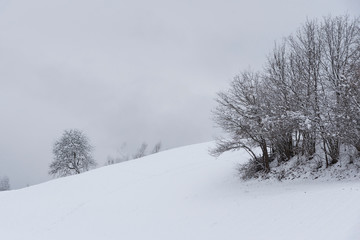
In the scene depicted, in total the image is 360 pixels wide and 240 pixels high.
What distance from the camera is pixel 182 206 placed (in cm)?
1669

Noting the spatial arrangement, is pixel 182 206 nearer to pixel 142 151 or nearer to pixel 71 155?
pixel 71 155

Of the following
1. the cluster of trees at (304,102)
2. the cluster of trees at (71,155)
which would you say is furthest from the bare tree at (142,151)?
the cluster of trees at (304,102)

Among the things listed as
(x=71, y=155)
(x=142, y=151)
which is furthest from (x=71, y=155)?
(x=142, y=151)

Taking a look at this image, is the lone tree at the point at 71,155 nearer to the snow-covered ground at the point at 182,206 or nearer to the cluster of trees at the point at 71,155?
the cluster of trees at the point at 71,155

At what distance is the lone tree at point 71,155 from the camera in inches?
1722

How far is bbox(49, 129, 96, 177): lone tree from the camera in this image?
4375cm

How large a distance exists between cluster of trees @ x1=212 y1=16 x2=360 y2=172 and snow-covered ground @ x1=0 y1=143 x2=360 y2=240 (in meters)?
2.81

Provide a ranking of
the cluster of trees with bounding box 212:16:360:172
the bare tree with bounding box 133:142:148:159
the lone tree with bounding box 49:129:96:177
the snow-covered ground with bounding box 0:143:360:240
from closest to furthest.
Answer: the snow-covered ground with bounding box 0:143:360:240 → the cluster of trees with bounding box 212:16:360:172 → the lone tree with bounding box 49:129:96:177 → the bare tree with bounding box 133:142:148:159

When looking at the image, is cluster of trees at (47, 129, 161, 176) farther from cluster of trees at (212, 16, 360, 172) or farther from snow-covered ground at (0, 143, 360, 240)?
cluster of trees at (212, 16, 360, 172)

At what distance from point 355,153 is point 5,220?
24.2 metres

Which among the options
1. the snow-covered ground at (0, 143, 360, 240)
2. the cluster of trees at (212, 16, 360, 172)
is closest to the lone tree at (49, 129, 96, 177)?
the snow-covered ground at (0, 143, 360, 240)

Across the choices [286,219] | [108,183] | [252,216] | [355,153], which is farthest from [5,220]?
[355,153]

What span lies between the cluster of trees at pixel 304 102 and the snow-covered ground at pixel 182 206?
2811mm

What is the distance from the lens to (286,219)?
33.7 feet
